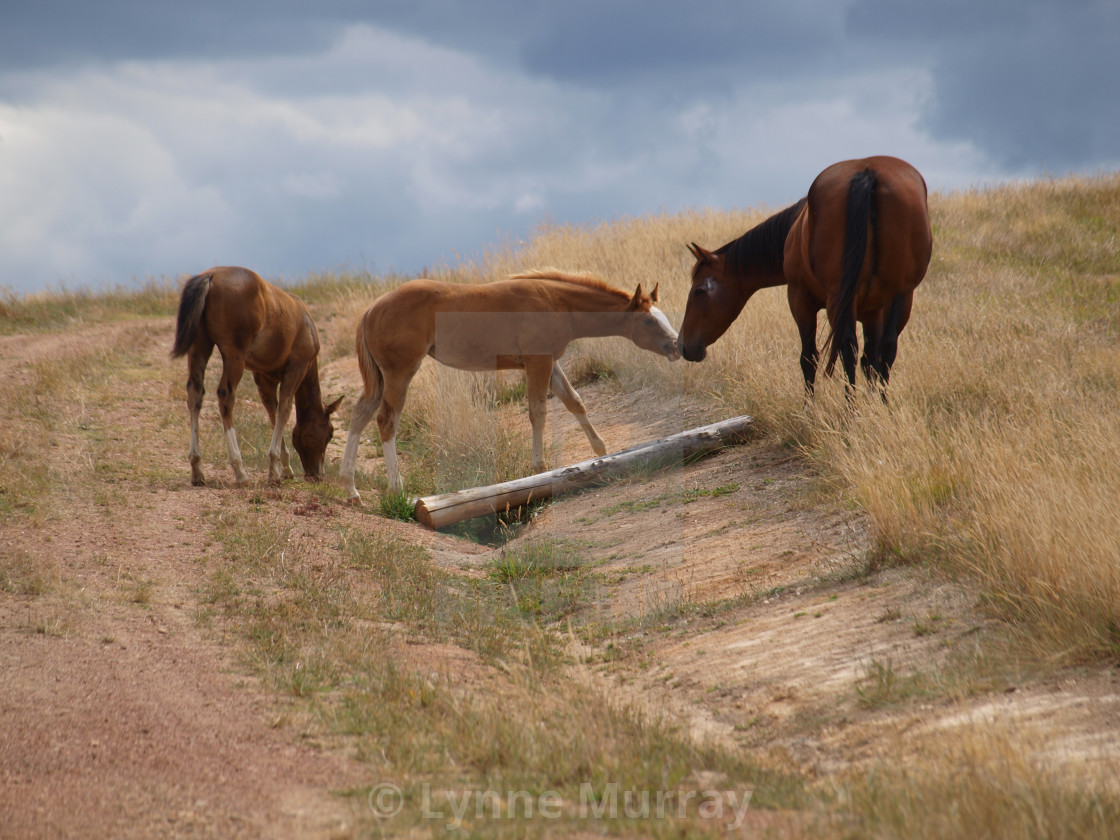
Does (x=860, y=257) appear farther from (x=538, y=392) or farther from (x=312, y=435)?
(x=312, y=435)

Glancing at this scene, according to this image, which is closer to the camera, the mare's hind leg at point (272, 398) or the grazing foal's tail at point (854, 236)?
the grazing foal's tail at point (854, 236)

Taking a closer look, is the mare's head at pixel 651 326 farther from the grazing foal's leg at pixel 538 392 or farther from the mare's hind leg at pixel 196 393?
the mare's hind leg at pixel 196 393

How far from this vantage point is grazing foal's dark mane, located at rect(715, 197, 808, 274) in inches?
346

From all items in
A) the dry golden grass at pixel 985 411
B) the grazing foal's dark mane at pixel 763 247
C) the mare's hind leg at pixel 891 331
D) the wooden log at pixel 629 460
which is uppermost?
the grazing foal's dark mane at pixel 763 247

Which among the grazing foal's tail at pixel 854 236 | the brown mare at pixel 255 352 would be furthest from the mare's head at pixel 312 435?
the grazing foal's tail at pixel 854 236

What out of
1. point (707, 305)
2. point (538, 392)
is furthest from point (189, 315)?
point (707, 305)

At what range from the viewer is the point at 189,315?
323 inches

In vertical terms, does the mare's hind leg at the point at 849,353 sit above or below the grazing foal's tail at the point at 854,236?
below

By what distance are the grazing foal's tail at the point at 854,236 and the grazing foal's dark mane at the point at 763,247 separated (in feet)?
5.43

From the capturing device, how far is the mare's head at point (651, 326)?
975cm

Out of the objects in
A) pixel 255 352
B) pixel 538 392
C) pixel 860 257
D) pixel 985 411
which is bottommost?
pixel 538 392

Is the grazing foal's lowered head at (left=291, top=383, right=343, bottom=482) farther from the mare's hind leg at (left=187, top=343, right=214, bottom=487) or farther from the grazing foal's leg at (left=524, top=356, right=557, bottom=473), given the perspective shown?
the grazing foal's leg at (left=524, top=356, right=557, bottom=473)

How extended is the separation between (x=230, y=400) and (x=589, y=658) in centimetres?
506

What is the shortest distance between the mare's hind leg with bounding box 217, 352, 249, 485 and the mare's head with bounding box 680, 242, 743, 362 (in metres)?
4.70
